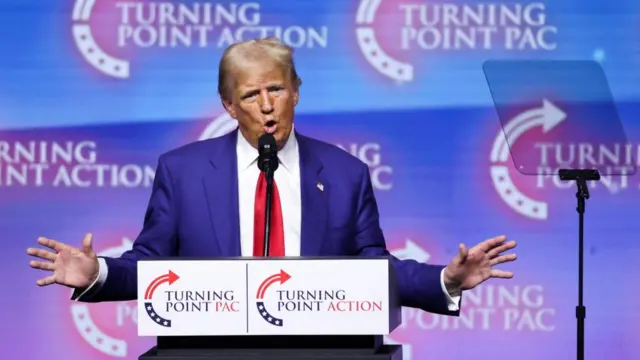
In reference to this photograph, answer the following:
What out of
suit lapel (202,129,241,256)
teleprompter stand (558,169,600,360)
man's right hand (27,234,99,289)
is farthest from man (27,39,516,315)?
teleprompter stand (558,169,600,360)

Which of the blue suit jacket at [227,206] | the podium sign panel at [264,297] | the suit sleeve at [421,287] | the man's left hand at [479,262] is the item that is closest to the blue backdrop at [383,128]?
the blue suit jacket at [227,206]

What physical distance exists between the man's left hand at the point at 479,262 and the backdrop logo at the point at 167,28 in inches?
81.5

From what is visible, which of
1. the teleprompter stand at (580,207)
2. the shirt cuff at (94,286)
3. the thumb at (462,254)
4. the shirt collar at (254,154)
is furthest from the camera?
the teleprompter stand at (580,207)

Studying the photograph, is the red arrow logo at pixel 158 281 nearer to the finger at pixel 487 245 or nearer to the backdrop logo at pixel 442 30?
the finger at pixel 487 245

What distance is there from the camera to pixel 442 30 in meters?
4.95

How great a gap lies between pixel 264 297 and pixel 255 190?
0.77m

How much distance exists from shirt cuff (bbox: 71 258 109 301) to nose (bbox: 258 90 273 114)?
0.66 meters

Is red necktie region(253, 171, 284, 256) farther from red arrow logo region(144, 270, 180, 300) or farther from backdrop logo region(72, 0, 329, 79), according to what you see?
backdrop logo region(72, 0, 329, 79)

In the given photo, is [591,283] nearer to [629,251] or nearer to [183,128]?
[629,251]

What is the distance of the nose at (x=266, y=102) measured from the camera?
11.5ft

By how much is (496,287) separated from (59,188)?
171cm

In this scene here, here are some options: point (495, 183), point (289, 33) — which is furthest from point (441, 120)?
point (289, 33)

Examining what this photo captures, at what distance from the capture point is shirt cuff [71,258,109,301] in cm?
309

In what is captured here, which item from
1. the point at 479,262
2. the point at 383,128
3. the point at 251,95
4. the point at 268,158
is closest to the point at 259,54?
the point at 251,95
